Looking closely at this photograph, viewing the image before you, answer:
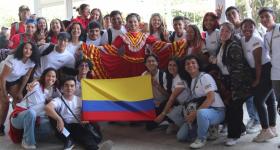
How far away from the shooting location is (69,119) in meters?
4.05

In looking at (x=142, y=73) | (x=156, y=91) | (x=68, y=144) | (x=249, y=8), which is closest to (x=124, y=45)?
(x=142, y=73)

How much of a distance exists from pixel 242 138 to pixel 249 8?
13.7 ft

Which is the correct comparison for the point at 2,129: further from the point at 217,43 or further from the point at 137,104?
the point at 217,43

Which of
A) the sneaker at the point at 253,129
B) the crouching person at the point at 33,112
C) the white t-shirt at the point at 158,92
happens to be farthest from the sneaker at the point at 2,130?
the sneaker at the point at 253,129

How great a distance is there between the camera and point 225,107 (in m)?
4.04

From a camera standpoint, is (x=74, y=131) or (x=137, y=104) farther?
(x=137, y=104)

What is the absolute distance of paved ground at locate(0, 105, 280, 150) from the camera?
3.94 metres

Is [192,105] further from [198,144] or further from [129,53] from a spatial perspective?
[129,53]

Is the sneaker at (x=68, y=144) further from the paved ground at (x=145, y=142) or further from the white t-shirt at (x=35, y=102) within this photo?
the white t-shirt at (x=35, y=102)

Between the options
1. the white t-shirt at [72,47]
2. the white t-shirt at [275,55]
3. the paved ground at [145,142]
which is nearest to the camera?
the white t-shirt at [275,55]

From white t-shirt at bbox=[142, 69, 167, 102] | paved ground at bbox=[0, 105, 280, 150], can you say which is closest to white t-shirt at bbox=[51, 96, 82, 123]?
paved ground at bbox=[0, 105, 280, 150]

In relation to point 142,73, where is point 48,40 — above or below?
above

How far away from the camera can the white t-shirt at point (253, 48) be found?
3.84 metres

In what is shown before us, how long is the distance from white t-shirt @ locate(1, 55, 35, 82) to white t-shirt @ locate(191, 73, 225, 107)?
79.1 inches
